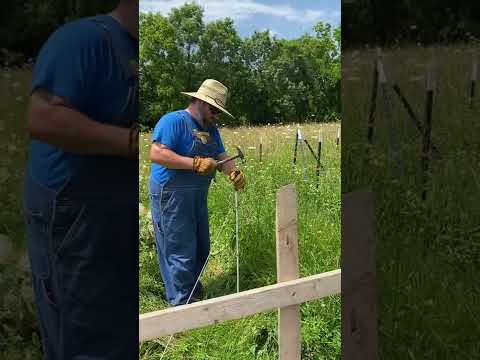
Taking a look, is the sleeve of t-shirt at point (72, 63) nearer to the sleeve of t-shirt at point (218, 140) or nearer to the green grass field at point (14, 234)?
the green grass field at point (14, 234)

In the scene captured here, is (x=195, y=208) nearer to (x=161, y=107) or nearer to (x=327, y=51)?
(x=161, y=107)

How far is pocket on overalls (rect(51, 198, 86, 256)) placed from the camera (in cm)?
196

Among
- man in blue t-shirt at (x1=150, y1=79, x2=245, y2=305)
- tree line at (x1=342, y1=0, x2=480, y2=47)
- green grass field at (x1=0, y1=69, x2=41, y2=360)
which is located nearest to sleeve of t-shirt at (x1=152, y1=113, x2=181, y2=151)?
man in blue t-shirt at (x1=150, y1=79, x2=245, y2=305)

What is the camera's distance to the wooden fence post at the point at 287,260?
7.28 ft

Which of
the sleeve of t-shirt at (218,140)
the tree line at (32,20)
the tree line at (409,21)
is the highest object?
the tree line at (409,21)

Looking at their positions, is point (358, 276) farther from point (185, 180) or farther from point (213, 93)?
point (213, 93)

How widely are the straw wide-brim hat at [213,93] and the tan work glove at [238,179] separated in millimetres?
245

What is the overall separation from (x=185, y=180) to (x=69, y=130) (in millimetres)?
458

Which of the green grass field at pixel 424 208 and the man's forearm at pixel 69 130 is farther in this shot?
the green grass field at pixel 424 208

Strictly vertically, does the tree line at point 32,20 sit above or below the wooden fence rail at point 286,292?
above

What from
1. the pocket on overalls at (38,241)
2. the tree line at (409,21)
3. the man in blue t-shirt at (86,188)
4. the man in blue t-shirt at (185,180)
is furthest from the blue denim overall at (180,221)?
the tree line at (409,21)

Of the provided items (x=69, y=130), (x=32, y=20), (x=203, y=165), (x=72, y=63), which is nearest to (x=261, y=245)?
(x=203, y=165)

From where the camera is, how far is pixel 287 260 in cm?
223

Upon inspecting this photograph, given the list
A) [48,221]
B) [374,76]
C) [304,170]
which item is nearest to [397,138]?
[374,76]
